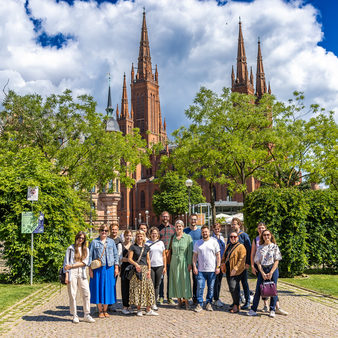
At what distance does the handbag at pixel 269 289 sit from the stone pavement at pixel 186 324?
0.44 meters

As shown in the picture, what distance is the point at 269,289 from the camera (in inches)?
291

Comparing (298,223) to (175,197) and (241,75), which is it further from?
(241,75)

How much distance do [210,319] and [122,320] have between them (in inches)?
64.1

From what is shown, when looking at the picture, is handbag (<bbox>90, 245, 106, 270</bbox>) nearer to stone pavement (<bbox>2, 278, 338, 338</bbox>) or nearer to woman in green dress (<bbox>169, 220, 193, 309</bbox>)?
stone pavement (<bbox>2, 278, 338, 338</bbox>)

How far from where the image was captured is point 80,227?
12.9 metres

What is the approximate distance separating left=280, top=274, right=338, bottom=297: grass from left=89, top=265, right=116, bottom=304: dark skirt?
542cm

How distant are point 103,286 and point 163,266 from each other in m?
1.34

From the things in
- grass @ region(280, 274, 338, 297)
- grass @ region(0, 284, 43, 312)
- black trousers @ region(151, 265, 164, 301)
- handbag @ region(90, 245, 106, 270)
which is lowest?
grass @ region(280, 274, 338, 297)

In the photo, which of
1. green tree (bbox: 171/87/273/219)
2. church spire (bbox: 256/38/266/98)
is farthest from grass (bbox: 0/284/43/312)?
church spire (bbox: 256/38/266/98)

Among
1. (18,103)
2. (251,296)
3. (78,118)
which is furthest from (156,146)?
(251,296)

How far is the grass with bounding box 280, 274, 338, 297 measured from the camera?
10030 mm

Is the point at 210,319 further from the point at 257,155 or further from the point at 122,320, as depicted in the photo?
the point at 257,155

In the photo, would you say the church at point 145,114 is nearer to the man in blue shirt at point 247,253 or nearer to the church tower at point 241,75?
the church tower at point 241,75

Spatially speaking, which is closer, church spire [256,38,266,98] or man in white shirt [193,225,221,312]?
man in white shirt [193,225,221,312]
